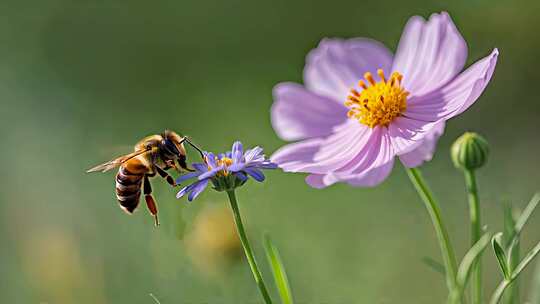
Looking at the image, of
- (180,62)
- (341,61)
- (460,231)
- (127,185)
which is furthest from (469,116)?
(127,185)

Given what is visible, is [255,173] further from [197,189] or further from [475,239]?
[475,239]

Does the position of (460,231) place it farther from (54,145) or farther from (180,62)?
(180,62)

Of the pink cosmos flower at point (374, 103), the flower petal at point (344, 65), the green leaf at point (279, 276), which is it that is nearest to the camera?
the green leaf at point (279, 276)

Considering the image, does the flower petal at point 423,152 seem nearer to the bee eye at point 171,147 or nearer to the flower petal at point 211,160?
the flower petal at point 211,160

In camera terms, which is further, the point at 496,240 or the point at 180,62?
the point at 180,62

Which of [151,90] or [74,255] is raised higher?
[151,90]

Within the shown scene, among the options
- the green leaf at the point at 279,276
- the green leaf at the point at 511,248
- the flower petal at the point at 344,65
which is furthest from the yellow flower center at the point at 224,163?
the flower petal at the point at 344,65

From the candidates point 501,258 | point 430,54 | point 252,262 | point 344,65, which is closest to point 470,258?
point 501,258
